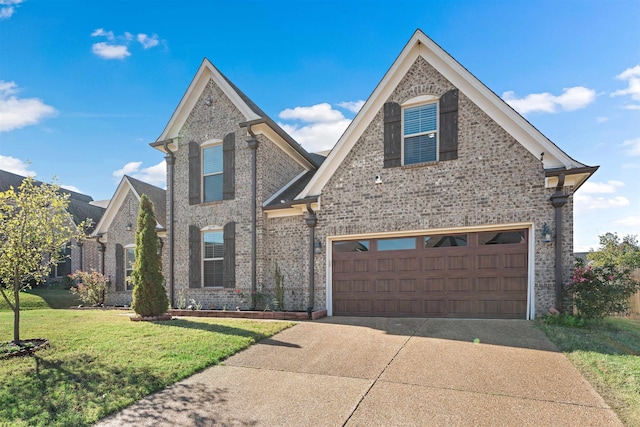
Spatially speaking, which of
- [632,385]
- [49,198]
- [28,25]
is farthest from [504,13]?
[28,25]

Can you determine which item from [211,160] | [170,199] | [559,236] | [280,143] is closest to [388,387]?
[559,236]

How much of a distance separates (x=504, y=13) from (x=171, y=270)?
13.3 meters

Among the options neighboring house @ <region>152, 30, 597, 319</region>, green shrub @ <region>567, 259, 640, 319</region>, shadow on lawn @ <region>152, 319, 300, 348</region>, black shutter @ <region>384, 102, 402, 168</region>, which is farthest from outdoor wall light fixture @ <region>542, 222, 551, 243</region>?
shadow on lawn @ <region>152, 319, 300, 348</region>

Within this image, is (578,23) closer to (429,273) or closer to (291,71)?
(429,273)

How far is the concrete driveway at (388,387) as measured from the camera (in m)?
4.06

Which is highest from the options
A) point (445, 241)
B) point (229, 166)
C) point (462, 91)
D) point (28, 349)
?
point (462, 91)

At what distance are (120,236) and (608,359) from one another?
17531mm

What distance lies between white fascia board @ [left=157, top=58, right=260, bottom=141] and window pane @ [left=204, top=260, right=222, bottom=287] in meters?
5.25

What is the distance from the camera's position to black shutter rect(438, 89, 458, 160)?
977 cm

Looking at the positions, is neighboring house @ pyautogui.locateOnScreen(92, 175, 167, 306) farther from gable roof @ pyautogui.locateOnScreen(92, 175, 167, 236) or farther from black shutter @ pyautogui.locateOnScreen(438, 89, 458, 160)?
black shutter @ pyautogui.locateOnScreen(438, 89, 458, 160)

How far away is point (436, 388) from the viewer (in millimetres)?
4789

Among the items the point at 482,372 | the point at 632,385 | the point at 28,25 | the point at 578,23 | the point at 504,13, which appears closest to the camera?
the point at 632,385

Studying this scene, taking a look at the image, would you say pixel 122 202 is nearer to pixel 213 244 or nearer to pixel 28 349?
pixel 213 244

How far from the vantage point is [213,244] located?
13.2 meters
